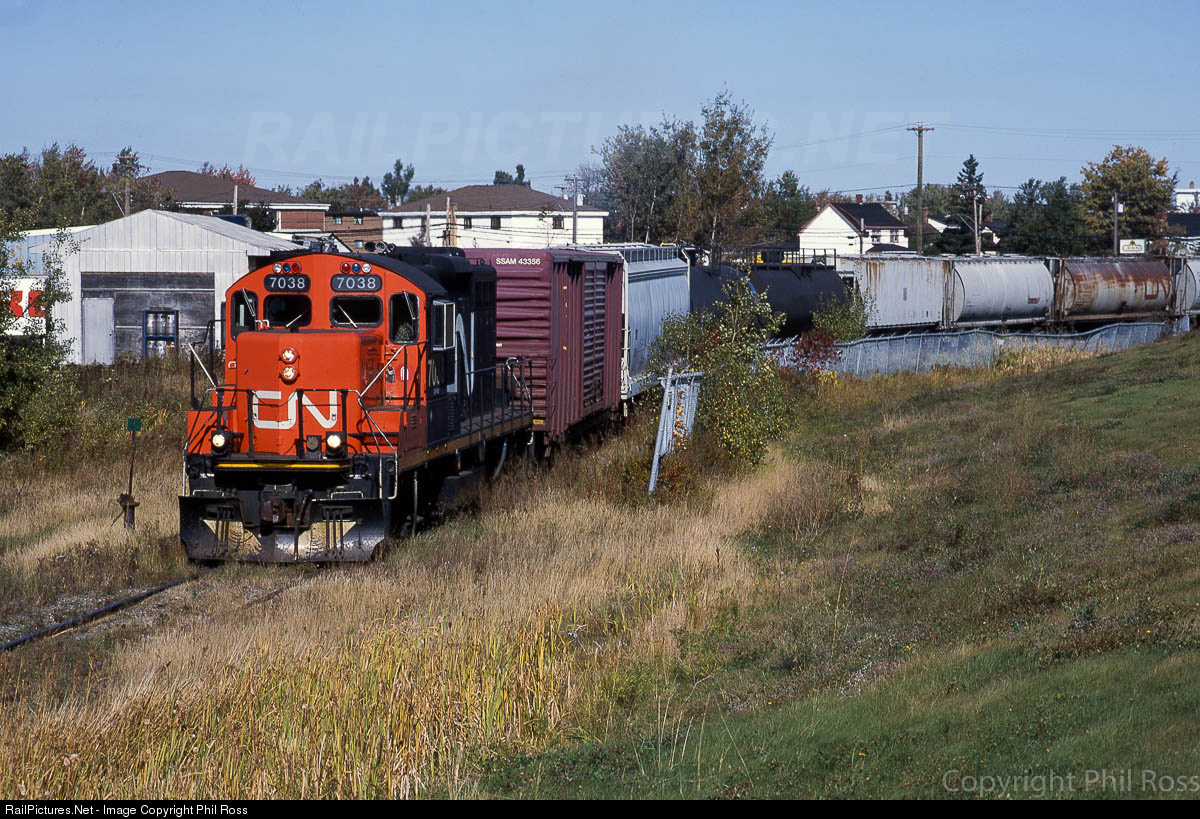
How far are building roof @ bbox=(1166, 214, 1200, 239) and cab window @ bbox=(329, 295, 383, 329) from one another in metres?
109

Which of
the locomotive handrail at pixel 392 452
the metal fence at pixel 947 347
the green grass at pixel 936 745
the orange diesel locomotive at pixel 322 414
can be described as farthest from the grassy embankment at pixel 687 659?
the metal fence at pixel 947 347

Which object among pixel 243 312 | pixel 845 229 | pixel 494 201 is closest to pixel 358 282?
pixel 243 312

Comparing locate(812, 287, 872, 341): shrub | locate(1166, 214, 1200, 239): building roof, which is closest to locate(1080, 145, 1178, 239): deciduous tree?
locate(1166, 214, 1200, 239): building roof

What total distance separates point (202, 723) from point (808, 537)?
8.75 meters

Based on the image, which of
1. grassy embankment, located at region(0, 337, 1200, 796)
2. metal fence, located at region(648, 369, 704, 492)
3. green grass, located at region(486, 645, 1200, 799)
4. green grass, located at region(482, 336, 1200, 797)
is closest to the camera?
green grass, located at region(486, 645, 1200, 799)

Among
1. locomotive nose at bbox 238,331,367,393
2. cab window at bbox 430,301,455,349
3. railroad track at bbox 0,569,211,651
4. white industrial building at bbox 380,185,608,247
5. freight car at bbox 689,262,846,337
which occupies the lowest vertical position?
railroad track at bbox 0,569,211,651

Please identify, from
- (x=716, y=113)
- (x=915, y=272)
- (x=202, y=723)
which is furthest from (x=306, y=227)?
(x=202, y=723)

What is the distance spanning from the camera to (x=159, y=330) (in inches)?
1384

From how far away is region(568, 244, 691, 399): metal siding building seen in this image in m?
23.2

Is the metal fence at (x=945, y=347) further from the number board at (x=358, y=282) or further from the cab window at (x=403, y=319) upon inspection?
the number board at (x=358, y=282)

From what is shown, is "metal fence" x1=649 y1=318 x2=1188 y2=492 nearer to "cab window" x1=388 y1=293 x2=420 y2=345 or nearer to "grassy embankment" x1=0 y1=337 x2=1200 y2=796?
"grassy embankment" x1=0 y1=337 x2=1200 y2=796

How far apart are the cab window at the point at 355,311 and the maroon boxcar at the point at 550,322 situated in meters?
3.82

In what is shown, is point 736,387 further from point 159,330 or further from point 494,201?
point 494,201
